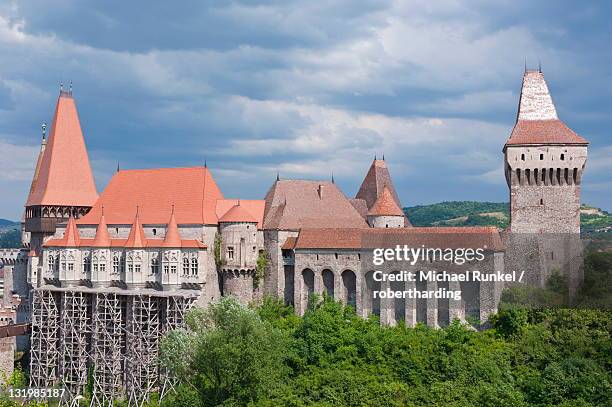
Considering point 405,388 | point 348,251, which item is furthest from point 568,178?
point 405,388

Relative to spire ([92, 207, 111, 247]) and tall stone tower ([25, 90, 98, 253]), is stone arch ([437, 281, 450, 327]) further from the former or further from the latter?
tall stone tower ([25, 90, 98, 253])

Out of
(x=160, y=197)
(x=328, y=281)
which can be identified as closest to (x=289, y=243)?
(x=328, y=281)

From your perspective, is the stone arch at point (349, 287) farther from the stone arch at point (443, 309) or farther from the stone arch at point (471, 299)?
the stone arch at point (471, 299)

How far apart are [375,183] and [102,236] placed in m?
20.0

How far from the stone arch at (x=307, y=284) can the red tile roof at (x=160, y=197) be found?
22.0ft

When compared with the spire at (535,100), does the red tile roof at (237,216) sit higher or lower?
lower

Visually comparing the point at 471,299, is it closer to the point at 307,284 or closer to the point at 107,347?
the point at 307,284

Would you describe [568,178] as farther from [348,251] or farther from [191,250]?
[191,250]

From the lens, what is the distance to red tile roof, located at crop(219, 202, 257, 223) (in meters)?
47.5

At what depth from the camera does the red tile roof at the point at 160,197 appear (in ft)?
162

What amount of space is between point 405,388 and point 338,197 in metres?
17.4

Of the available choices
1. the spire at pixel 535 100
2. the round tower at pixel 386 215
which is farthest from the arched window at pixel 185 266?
the spire at pixel 535 100

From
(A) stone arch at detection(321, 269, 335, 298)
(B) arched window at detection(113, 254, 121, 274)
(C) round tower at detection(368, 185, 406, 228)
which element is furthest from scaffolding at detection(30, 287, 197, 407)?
(C) round tower at detection(368, 185, 406, 228)

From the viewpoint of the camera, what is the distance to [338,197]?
169ft
